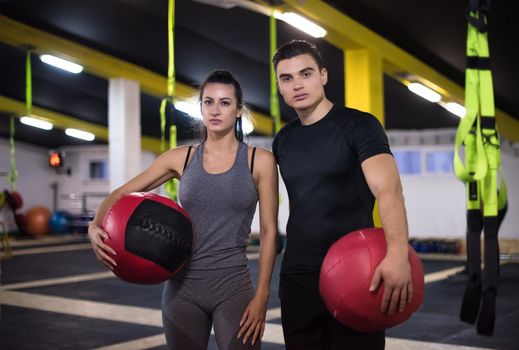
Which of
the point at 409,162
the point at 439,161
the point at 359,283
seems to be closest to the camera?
the point at 359,283

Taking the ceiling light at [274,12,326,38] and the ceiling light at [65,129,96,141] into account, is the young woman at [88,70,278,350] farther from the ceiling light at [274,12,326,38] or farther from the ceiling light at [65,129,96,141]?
the ceiling light at [65,129,96,141]

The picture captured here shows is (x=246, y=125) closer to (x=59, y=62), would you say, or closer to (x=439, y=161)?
(x=59, y=62)

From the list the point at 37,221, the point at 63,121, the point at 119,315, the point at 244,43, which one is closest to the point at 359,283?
the point at 119,315

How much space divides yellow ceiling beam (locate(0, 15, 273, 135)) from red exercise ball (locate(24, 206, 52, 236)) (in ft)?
22.3

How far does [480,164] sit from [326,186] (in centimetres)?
50

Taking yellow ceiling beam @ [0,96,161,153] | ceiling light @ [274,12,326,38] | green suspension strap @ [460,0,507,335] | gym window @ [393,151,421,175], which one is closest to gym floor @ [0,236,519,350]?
green suspension strap @ [460,0,507,335]

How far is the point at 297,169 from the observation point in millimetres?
1795

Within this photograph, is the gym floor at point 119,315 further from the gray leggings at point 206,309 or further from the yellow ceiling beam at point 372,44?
the yellow ceiling beam at point 372,44

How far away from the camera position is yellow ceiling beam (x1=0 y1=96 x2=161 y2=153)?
12.3 meters

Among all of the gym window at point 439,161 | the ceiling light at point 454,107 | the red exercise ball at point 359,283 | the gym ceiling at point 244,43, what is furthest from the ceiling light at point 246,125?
the gym window at point 439,161

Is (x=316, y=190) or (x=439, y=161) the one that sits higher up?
(x=439, y=161)

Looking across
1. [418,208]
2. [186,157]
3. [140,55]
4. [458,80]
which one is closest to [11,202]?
[140,55]

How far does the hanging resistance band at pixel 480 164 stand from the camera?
71.2 inches

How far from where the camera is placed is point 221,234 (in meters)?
1.85
